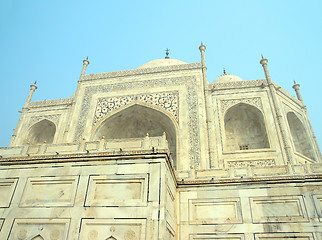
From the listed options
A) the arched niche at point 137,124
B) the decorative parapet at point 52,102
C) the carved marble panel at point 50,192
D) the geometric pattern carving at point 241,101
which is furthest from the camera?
the decorative parapet at point 52,102

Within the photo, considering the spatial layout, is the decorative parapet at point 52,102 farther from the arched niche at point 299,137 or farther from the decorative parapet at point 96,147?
the arched niche at point 299,137

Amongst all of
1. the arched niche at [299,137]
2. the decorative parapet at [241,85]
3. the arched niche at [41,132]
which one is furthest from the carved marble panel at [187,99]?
the arched niche at [299,137]

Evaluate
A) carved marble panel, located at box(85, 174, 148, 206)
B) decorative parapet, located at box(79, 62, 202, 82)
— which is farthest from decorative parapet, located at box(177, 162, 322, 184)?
decorative parapet, located at box(79, 62, 202, 82)

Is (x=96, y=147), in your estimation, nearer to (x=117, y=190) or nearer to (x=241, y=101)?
(x=117, y=190)

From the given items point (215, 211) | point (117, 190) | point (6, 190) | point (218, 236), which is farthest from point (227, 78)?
point (6, 190)

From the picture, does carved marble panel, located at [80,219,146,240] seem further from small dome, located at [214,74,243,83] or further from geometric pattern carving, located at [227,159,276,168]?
small dome, located at [214,74,243,83]

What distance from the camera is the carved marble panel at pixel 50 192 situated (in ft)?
21.1

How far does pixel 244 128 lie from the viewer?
1345cm

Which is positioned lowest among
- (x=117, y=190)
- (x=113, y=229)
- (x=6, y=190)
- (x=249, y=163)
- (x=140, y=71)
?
(x=113, y=229)

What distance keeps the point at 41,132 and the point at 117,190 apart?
10.8 metres

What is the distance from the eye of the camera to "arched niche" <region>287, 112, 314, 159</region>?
12.9 m

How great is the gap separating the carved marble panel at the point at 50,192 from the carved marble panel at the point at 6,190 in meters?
0.39

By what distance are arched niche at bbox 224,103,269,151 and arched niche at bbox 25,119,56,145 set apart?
9413mm

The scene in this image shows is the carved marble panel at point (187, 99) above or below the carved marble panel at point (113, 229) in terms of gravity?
above
